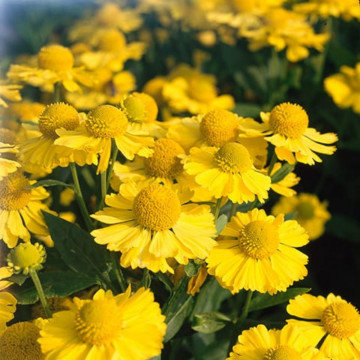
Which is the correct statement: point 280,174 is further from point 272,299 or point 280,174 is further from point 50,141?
point 50,141

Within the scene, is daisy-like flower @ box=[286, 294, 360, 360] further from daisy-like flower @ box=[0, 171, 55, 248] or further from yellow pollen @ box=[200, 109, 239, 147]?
daisy-like flower @ box=[0, 171, 55, 248]

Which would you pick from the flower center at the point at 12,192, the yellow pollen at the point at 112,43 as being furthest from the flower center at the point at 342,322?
the yellow pollen at the point at 112,43

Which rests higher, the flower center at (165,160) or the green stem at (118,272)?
the flower center at (165,160)

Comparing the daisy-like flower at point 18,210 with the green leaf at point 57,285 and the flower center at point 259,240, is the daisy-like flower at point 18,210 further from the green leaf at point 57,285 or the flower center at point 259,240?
the flower center at point 259,240

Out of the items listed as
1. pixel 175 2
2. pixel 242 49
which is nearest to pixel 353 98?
pixel 242 49

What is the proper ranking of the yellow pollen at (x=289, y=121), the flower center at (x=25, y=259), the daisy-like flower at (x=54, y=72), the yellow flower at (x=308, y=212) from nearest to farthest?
the flower center at (x=25, y=259)
the yellow pollen at (x=289, y=121)
the daisy-like flower at (x=54, y=72)
the yellow flower at (x=308, y=212)

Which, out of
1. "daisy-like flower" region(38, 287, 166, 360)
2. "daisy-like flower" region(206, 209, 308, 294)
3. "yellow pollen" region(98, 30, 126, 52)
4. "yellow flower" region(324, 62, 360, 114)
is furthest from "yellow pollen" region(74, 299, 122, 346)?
"yellow pollen" region(98, 30, 126, 52)

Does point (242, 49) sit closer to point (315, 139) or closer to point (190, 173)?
point (315, 139)
